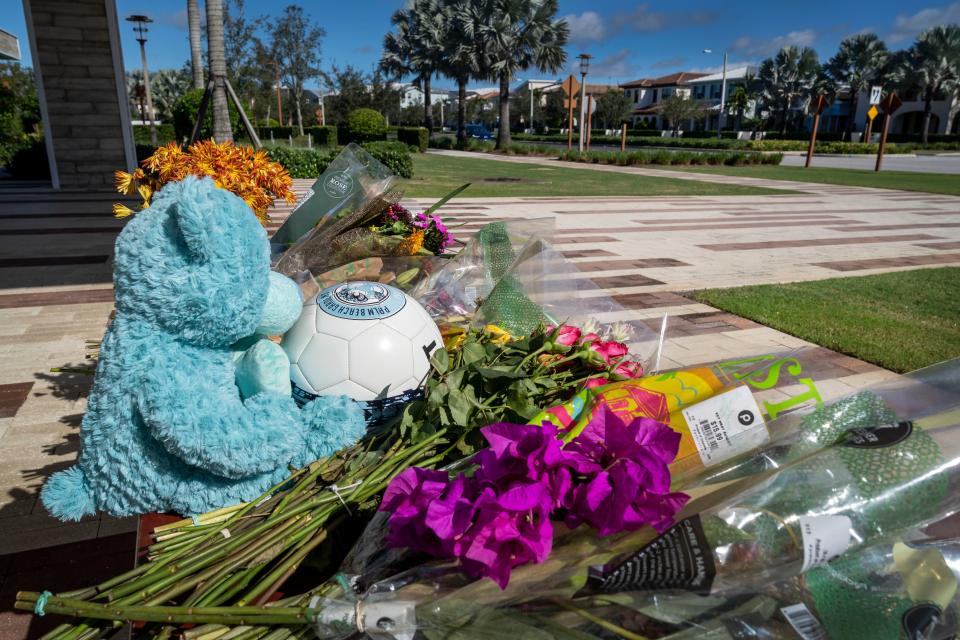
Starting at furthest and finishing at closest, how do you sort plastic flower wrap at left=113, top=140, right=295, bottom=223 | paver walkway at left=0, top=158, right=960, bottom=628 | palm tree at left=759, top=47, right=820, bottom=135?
palm tree at left=759, top=47, right=820, bottom=135 < paver walkway at left=0, top=158, right=960, bottom=628 < plastic flower wrap at left=113, top=140, right=295, bottom=223

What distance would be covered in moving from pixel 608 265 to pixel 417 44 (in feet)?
162

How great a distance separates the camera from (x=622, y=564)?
0.84m

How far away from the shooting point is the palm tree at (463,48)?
133 feet

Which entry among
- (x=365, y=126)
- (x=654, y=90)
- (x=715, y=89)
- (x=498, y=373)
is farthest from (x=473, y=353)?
(x=654, y=90)

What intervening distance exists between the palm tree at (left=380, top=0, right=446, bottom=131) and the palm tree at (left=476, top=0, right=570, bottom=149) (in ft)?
25.9

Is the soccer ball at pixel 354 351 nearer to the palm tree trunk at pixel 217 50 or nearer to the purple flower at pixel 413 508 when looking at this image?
the purple flower at pixel 413 508

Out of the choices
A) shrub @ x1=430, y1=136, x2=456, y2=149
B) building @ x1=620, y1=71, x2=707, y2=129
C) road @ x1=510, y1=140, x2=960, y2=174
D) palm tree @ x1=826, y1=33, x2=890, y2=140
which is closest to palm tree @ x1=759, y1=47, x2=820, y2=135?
palm tree @ x1=826, y1=33, x2=890, y2=140

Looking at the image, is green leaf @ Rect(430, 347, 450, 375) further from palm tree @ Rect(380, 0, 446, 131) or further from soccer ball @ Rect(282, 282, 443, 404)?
palm tree @ Rect(380, 0, 446, 131)

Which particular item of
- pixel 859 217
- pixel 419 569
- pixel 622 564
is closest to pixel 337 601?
pixel 419 569

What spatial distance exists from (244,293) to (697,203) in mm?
13336

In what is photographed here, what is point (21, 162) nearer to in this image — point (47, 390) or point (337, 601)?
point (47, 390)

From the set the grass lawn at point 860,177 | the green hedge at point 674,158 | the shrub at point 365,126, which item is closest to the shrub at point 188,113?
the shrub at point 365,126

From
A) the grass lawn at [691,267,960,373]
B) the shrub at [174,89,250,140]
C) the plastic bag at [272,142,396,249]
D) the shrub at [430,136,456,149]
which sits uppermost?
the shrub at [174,89,250,140]

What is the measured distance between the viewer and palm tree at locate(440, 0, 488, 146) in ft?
133
